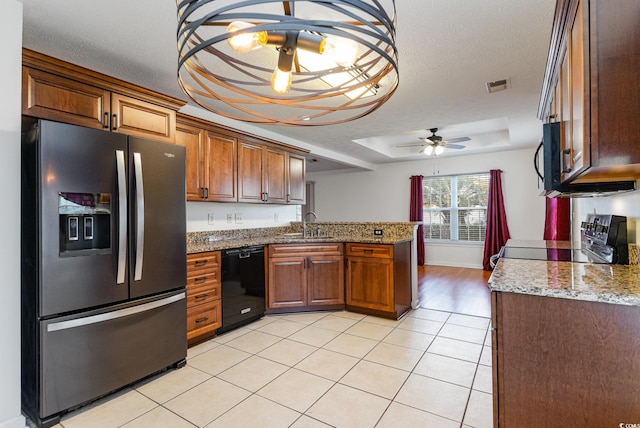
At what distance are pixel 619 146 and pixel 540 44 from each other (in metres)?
1.43

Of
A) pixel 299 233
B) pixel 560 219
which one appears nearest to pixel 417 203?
pixel 560 219

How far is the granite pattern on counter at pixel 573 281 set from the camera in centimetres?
116

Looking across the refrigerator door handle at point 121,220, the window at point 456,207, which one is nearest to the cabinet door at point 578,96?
the refrigerator door handle at point 121,220

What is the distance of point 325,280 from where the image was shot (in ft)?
12.2

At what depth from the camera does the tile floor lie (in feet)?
6.02

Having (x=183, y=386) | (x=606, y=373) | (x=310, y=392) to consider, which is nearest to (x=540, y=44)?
(x=606, y=373)

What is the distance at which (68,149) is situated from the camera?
185cm

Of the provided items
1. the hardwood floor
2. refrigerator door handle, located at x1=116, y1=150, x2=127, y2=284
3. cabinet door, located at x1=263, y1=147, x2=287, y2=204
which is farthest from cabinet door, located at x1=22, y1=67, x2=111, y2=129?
the hardwood floor

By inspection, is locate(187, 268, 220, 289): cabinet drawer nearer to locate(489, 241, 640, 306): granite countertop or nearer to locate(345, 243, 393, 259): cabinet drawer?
locate(345, 243, 393, 259): cabinet drawer

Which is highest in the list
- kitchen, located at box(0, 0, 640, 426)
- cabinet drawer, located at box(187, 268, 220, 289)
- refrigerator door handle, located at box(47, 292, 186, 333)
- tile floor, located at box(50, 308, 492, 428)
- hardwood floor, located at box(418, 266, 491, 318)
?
kitchen, located at box(0, 0, 640, 426)

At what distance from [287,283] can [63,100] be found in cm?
252

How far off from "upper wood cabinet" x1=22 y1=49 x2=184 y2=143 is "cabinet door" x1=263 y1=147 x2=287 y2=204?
1.46 metres

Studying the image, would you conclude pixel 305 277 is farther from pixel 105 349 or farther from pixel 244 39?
pixel 244 39

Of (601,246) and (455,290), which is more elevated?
(601,246)
